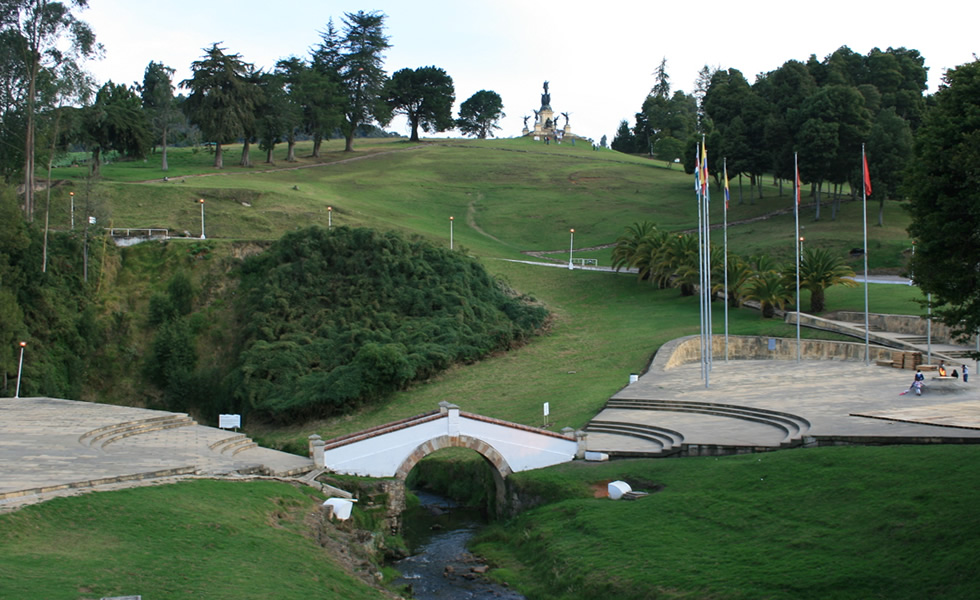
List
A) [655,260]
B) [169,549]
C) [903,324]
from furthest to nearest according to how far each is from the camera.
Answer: [655,260] < [903,324] < [169,549]

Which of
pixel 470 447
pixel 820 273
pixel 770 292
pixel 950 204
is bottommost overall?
pixel 470 447

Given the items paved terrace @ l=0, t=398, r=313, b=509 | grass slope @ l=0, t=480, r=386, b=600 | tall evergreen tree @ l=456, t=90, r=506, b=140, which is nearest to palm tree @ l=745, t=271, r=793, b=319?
paved terrace @ l=0, t=398, r=313, b=509

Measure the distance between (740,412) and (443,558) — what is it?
10.7 metres

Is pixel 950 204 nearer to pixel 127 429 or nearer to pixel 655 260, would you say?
pixel 127 429

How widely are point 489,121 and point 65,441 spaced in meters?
100

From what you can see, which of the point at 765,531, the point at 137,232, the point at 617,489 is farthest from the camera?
the point at 137,232

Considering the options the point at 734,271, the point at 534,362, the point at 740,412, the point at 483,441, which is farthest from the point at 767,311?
the point at 483,441

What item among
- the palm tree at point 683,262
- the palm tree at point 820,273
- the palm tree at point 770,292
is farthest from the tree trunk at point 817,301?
the palm tree at point 683,262

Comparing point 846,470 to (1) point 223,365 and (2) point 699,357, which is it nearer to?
(2) point 699,357

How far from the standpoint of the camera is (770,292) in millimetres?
42469

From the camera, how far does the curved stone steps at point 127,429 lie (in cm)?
2650

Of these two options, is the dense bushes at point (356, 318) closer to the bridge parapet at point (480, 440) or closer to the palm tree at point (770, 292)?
the palm tree at point (770, 292)

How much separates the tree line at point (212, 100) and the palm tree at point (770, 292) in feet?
113

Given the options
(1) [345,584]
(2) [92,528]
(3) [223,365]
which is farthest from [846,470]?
(3) [223,365]
